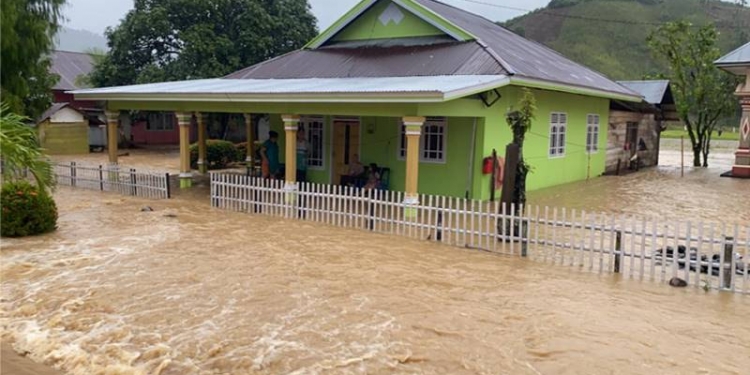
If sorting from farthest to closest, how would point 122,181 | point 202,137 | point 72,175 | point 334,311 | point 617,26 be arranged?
1. point 617,26
2. point 202,137
3. point 72,175
4. point 122,181
5. point 334,311

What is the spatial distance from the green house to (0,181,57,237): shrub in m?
4.56

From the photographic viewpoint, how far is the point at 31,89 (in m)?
20.9

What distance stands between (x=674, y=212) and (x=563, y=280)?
23.8 feet

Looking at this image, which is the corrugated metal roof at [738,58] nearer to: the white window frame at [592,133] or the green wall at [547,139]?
the green wall at [547,139]

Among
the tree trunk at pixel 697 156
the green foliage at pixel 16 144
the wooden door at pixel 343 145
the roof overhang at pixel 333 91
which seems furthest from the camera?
the tree trunk at pixel 697 156

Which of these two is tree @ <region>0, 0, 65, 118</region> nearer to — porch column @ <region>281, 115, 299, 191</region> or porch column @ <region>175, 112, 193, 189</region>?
porch column @ <region>175, 112, 193, 189</region>

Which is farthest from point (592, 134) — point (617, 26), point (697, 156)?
point (617, 26)

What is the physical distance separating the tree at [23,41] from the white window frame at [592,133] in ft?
54.5

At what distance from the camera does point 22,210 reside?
36.1ft

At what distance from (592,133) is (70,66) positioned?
110ft

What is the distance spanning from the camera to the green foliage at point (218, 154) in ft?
81.1

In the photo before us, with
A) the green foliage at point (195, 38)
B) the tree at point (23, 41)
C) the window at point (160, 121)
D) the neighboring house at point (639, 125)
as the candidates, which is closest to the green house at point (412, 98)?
the tree at point (23, 41)

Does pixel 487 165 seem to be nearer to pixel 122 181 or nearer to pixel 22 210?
pixel 122 181

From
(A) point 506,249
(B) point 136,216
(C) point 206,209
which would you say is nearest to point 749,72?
(A) point 506,249
